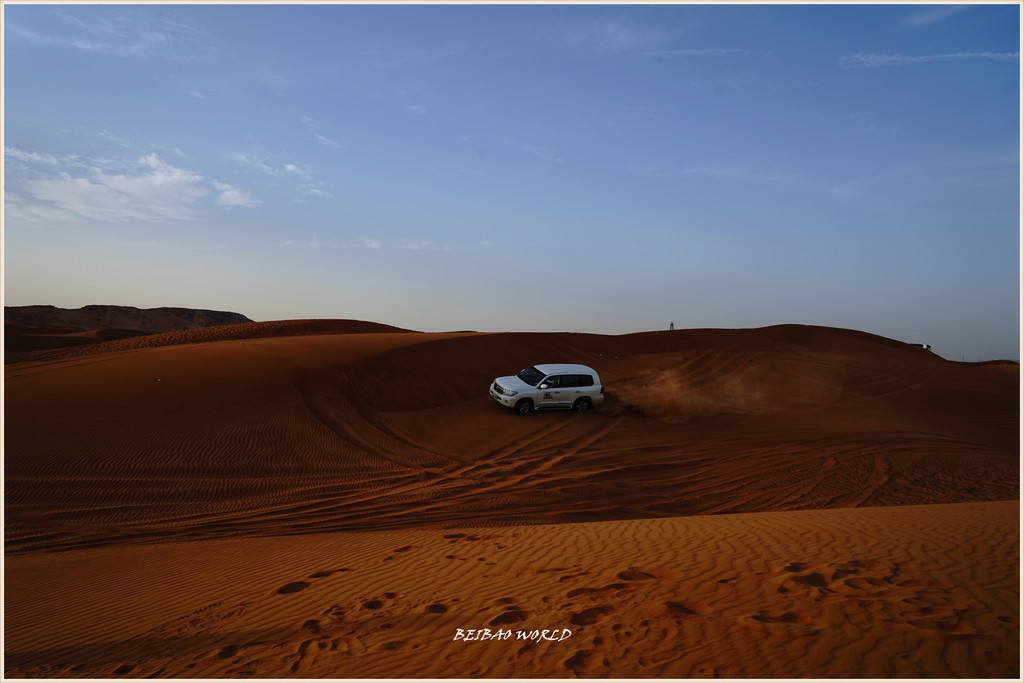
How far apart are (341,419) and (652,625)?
47.8ft

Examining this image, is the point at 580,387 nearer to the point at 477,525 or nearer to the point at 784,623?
the point at 477,525

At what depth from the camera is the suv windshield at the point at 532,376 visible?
20.4m

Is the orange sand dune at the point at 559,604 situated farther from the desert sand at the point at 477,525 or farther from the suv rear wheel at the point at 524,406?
the suv rear wheel at the point at 524,406

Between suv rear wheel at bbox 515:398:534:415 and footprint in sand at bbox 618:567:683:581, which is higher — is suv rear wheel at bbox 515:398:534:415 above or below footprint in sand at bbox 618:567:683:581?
above

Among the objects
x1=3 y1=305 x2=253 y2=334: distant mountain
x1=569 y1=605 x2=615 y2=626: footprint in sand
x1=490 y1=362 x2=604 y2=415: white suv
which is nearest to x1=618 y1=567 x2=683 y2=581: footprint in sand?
x1=569 y1=605 x2=615 y2=626: footprint in sand

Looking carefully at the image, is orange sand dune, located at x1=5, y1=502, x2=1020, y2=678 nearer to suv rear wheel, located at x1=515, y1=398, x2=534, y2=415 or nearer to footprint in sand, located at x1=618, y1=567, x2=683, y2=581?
footprint in sand, located at x1=618, y1=567, x2=683, y2=581

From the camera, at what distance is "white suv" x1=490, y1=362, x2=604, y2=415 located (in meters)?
20.0

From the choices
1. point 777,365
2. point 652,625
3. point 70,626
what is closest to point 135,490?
point 70,626

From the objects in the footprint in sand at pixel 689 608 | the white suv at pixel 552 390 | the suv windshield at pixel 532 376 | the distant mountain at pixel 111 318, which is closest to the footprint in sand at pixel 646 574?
the footprint in sand at pixel 689 608

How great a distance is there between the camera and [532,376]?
20.9 meters

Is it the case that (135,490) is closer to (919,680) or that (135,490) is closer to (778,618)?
(778,618)

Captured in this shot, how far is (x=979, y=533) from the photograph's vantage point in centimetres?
759

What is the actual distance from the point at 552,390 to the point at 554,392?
4.0 inches

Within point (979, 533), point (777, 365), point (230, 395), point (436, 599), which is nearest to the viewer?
point (436, 599)
